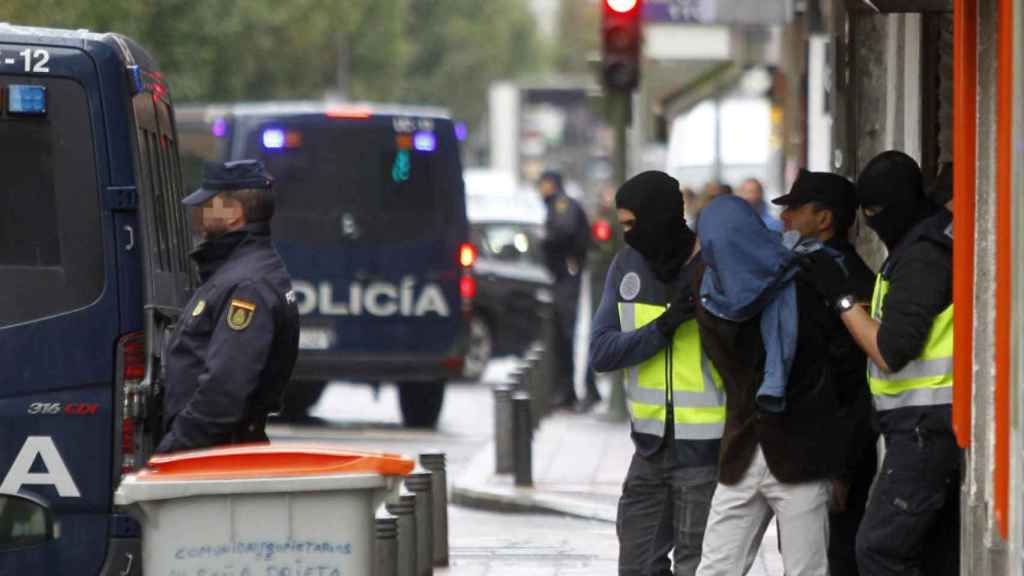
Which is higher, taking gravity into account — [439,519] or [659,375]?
[659,375]

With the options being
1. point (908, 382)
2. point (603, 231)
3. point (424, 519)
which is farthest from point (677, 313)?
point (603, 231)

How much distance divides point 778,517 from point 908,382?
24.5 inches

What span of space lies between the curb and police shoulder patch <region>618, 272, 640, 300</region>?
15.5ft

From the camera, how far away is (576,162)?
201 feet

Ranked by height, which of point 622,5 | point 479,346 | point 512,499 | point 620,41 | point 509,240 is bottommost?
point 479,346

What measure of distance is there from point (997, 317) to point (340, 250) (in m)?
10.9

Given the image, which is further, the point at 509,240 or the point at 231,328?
the point at 509,240

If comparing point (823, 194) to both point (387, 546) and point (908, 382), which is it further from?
point (387, 546)

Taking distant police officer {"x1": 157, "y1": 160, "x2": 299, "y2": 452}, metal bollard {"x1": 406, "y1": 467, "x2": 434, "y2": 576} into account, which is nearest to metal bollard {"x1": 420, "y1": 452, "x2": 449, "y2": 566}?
metal bollard {"x1": 406, "y1": 467, "x2": 434, "y2": 576}

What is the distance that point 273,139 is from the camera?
17.2 m

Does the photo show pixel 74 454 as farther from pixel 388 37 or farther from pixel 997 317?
pixel 388 37

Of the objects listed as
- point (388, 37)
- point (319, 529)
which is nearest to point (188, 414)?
point (319, 529)

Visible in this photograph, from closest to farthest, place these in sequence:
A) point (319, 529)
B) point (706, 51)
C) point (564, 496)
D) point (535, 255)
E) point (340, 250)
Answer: point (319, 529), point (564, 496), point (340, 250), point (535, 255), point (706, 51)

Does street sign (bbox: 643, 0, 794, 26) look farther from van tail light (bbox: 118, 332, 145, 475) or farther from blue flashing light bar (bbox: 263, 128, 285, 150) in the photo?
van tail light (bbox: 118, 332, 145, 475)
